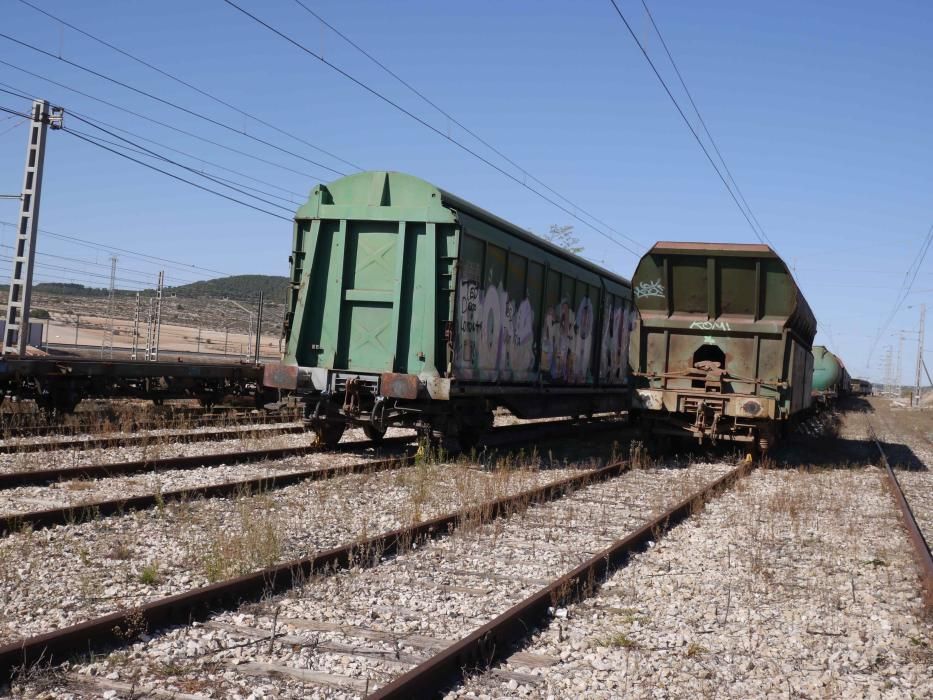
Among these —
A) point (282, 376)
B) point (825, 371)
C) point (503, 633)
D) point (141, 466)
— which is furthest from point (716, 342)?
point (825, 371)

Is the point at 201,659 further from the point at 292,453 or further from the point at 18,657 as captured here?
the point at 292,453

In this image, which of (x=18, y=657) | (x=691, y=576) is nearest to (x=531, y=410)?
(x=691, y=576)

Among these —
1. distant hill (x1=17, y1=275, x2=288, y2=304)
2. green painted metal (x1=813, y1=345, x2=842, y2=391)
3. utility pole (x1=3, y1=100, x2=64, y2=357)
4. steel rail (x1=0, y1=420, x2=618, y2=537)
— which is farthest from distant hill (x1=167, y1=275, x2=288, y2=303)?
steel rail (x1=0, y1=420, x2=618, y2=537)

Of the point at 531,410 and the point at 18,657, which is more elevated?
the point at 531,410

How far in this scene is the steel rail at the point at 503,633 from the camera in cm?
413

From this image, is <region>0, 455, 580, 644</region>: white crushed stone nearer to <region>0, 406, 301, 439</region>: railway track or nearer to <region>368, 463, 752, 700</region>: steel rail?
<region>368, 463, 752, 700</region>: steel rail

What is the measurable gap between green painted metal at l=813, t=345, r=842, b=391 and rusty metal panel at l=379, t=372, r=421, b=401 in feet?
99.6

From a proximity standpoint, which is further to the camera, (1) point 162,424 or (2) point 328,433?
(1) point 162,424

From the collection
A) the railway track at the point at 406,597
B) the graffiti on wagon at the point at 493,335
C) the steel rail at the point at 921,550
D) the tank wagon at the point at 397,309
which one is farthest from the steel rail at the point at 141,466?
the steel rail at the point at 921,550

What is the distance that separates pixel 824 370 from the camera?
40.9 m

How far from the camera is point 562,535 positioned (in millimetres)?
8242

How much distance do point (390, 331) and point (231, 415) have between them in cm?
696

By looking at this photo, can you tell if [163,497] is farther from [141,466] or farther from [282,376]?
[282,376]

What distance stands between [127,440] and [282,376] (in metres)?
2.58
